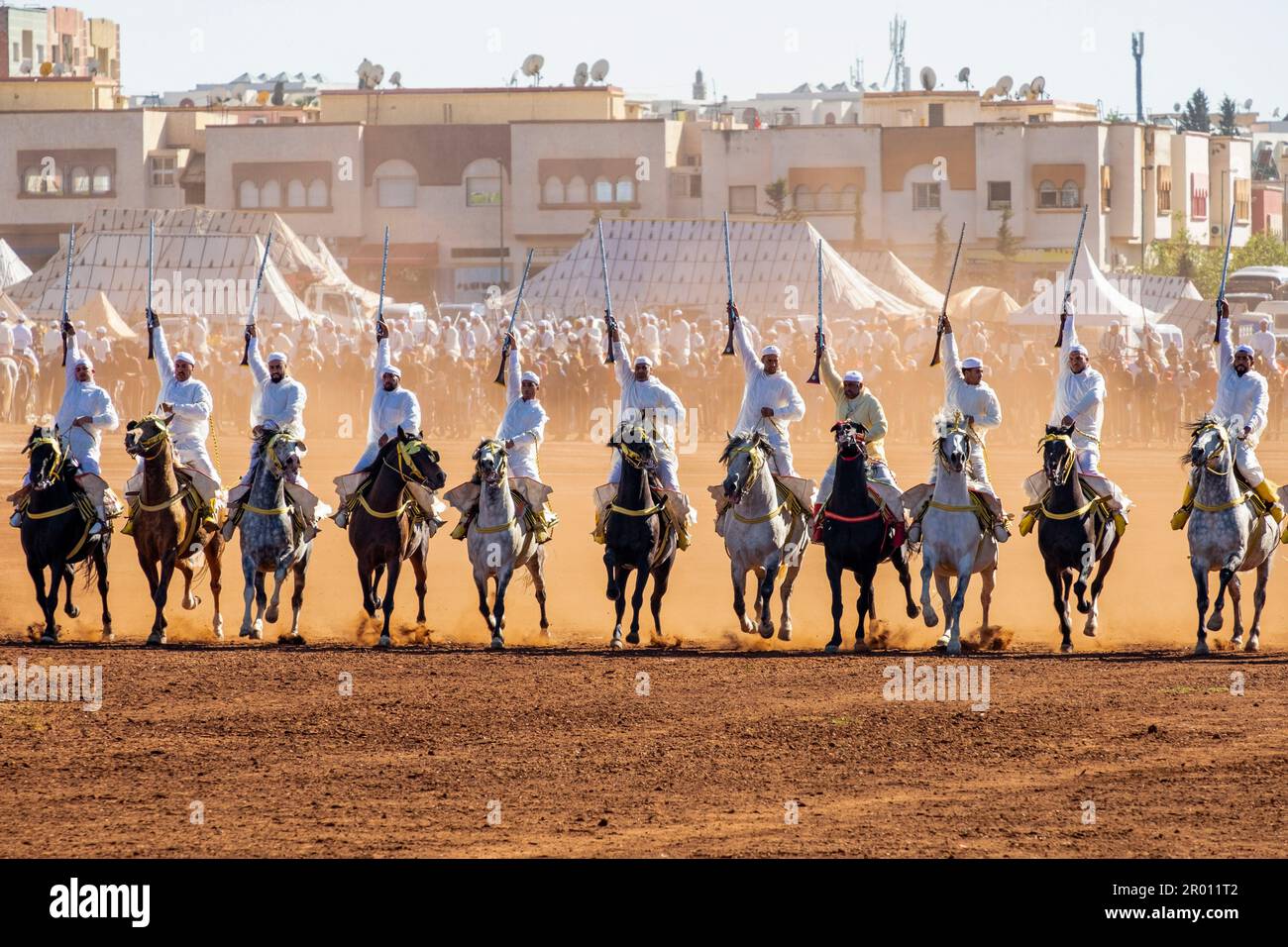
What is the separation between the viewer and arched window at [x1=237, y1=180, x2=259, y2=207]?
8388 cm

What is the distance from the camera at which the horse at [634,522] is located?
18781 millimetres

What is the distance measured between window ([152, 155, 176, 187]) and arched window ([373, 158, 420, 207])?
8.33 meters

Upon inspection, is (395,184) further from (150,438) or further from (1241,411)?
(1241,411)

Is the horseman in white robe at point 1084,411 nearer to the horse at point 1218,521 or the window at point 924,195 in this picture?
the horse at point 1218,521

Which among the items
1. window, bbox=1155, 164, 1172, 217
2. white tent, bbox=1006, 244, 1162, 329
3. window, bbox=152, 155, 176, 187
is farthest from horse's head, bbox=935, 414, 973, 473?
window, bbox=1155, 164, 1172, 217

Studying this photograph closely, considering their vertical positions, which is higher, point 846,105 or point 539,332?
point 846,105

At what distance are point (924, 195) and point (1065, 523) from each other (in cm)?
6585

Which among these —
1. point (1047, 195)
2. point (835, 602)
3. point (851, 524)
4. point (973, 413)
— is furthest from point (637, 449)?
point (1047, 195)

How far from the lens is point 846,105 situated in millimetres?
127375

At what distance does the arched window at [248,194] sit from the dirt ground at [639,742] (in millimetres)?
63669
